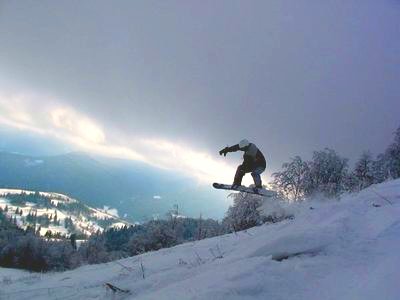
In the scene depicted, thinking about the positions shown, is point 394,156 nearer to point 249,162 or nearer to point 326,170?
point 326,170

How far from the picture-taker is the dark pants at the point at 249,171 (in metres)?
17.7

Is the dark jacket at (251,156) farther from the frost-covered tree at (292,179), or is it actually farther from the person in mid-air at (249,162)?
the frost-covered tree at (292,179)

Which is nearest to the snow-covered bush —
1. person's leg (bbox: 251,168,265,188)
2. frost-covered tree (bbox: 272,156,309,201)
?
frost-covered tree (bbox: 272,156,309,201)

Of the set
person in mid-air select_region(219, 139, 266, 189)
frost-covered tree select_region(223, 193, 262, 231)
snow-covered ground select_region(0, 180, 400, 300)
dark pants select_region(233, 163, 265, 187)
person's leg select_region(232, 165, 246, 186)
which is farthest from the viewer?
frost-covered tree select_region(223, 193, 262, 231)

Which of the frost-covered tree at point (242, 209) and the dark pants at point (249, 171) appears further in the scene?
the frost-covered tree at point (242, 209)

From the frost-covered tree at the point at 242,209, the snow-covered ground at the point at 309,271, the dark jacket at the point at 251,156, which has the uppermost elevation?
the frost-covered tree at the point at 242,209

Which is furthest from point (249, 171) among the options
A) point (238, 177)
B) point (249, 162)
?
point (238, 177)

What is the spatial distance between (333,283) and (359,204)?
576cm

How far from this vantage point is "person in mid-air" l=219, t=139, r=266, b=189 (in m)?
17.0

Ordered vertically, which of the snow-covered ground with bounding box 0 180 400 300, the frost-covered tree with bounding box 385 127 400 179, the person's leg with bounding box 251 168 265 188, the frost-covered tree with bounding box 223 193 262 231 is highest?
the frost-covered tree with bounding box 385 127 400 179

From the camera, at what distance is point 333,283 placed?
575 cm

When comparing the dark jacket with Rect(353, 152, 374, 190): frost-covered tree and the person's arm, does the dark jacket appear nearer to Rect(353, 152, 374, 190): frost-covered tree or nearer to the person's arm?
the person's arm

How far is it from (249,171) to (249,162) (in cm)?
49

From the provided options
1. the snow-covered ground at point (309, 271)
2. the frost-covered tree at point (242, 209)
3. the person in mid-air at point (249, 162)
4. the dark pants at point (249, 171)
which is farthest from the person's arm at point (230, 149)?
the frost-covered tree at point (242, 209)
